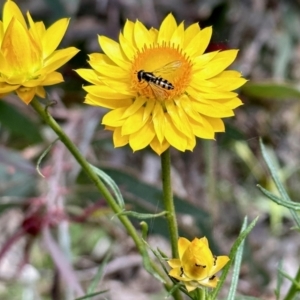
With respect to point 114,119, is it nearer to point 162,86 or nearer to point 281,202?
point 162,86

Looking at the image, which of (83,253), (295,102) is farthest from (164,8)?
(83,253)

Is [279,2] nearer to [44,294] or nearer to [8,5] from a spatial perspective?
[44,294]

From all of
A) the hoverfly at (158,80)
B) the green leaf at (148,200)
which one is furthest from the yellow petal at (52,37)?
the green leaf at (148,200)

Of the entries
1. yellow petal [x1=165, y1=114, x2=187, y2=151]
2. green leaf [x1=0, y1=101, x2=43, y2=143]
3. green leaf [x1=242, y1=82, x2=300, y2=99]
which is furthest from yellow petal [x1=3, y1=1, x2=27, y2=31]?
green leaf [x1=242, y1=82, x2=300, y2=99]

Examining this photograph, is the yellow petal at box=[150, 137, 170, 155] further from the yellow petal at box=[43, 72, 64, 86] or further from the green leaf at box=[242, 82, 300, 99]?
the green leaf at box=[242, 82, 300, 99]

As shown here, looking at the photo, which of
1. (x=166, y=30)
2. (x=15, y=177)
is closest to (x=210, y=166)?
(x=15, y=177)
